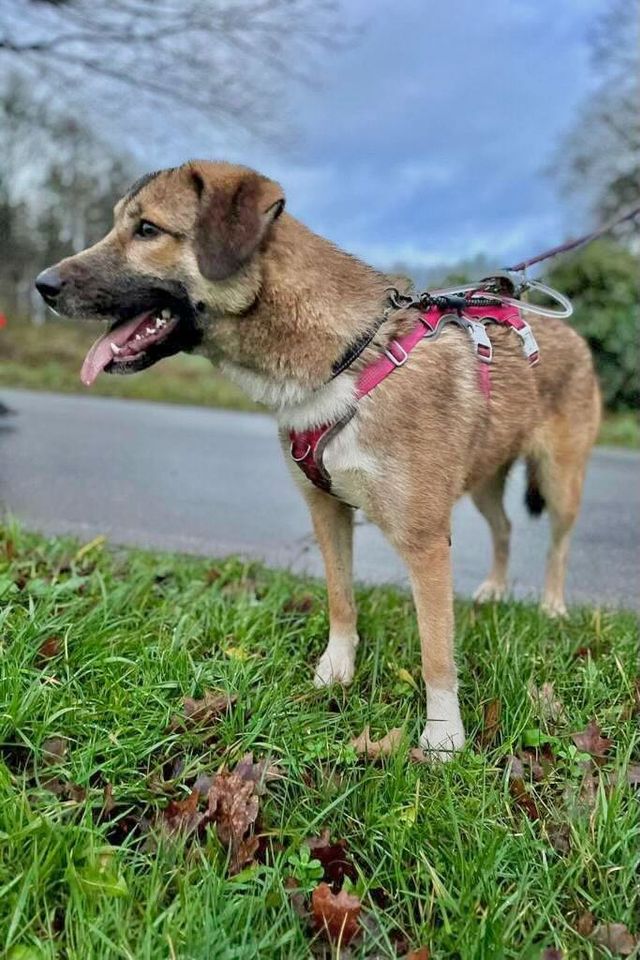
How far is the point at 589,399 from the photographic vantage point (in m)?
3.90

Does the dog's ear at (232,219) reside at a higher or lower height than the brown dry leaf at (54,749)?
higher

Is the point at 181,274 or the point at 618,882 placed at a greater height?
the point at 181,274

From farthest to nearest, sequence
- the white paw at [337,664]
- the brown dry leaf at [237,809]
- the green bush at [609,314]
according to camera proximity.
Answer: the green bush at [609,314]
the white paw at [337,664]
the brown dry leaf at [237,809]

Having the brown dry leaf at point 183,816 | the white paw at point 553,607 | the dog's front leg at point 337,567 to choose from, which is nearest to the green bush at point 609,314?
the white paw at point 553,607

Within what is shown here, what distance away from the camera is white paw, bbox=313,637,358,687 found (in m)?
2.77

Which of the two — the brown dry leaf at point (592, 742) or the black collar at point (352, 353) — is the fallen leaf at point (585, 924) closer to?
the brown dry leaf at point (592, 742)

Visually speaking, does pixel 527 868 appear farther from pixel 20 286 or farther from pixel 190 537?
pixel 20 286

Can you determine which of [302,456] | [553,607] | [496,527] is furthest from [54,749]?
[496,527]

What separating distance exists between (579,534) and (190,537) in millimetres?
2963

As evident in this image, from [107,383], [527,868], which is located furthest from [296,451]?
[107,383]

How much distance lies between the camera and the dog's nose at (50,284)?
255 cm

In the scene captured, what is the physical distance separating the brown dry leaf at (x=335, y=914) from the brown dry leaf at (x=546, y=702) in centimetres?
103

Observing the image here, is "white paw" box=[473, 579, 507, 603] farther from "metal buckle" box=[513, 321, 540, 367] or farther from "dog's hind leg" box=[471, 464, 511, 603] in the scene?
"metal buckle" box=[513, 321, 540, 367]

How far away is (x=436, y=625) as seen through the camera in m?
2.58
